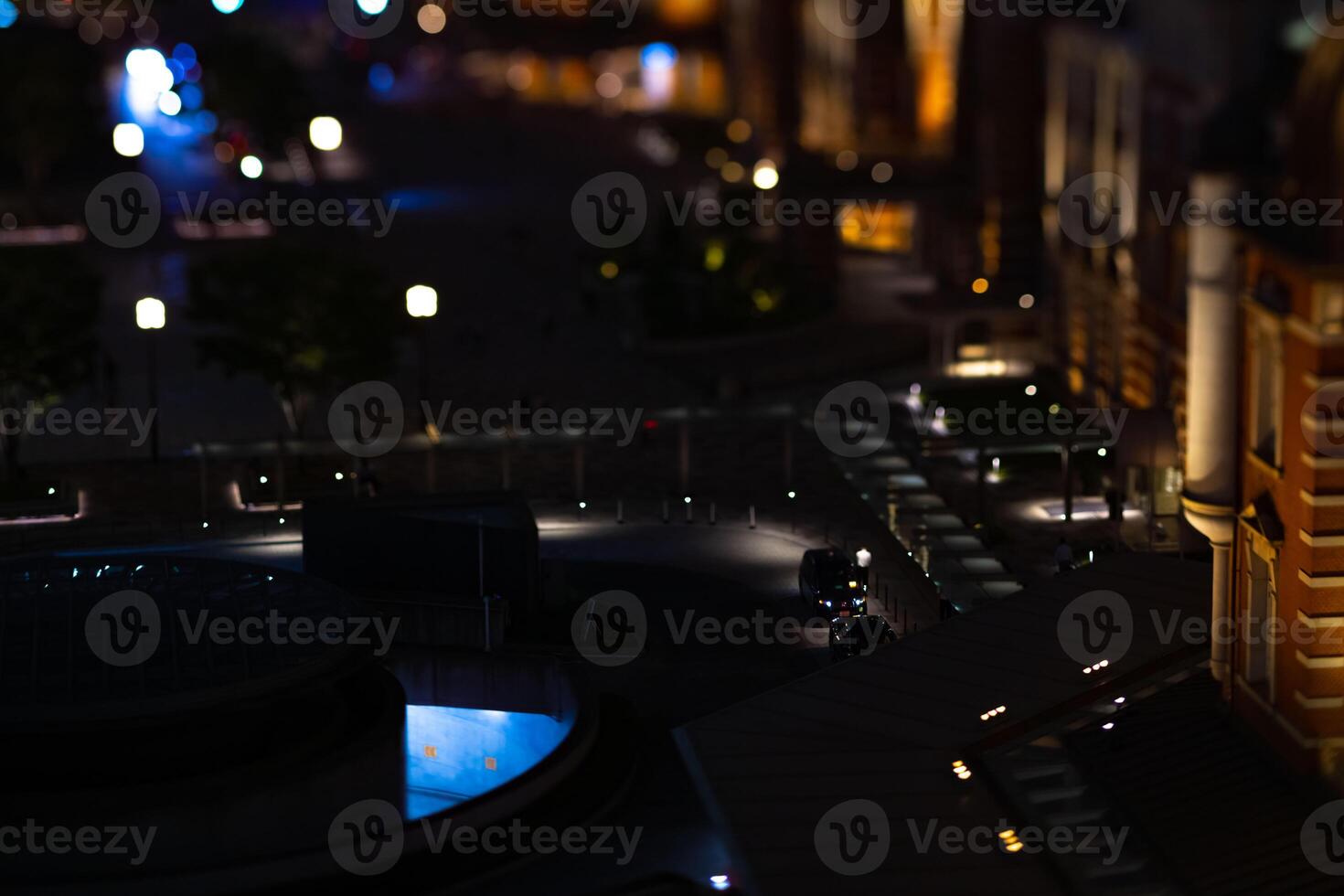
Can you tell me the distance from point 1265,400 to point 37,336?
37.0 m

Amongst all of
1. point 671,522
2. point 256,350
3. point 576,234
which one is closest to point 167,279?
point 576,234

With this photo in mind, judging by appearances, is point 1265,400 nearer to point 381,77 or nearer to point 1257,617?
point 1257,617

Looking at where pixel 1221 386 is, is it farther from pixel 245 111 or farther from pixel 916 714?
pixel 245 111

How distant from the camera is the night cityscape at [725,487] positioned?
141 ft

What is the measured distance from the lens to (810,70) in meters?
122

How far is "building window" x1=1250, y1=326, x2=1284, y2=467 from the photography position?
146ft

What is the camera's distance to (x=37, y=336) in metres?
70.4

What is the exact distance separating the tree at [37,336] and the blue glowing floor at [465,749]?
2187cm

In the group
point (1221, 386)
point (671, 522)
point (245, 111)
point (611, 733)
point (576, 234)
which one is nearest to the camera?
point (1221, 386)

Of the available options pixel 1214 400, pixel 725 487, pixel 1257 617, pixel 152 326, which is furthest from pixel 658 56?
pixel 1257 617

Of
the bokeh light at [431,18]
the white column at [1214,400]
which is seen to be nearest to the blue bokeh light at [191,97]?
the bokeh light at [431,18]

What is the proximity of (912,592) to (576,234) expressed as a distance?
182 feet

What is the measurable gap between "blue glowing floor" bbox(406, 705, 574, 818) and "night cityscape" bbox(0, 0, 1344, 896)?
0.41 ft

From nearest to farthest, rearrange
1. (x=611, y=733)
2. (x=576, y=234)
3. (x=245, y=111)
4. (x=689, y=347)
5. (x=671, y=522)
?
(x=611, y=733) → (x=671, y=522) → (x=689, y=347) → (x=576, y=234) → (x=245, y=111)
